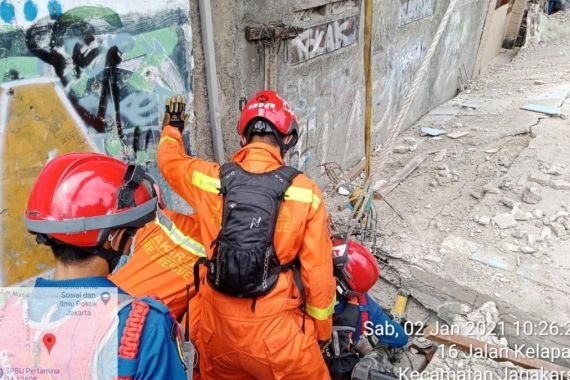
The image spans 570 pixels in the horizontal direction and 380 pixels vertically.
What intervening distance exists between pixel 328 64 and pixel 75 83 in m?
2.98

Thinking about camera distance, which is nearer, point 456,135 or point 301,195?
point 301,195

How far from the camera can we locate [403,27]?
267 inches

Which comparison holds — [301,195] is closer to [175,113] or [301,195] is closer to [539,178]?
[175,113]

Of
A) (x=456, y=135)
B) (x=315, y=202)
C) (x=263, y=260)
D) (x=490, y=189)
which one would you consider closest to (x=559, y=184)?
(x=490, y=189)

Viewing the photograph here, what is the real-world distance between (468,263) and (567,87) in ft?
22.4

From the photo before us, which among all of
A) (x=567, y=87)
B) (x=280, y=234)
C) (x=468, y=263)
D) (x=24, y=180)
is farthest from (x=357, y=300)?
(x=567, y=87)

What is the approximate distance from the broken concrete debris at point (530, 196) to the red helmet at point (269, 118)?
12.1ft

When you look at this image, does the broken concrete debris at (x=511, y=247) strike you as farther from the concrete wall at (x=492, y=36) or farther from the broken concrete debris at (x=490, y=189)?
the concrete wall at (x=492, y=36)

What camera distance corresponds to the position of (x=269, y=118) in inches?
104

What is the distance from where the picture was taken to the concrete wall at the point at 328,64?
3.87 metres

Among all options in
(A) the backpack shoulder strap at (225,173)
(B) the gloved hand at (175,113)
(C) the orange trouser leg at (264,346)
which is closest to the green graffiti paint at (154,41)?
(B) the gloved hand at (175,113)

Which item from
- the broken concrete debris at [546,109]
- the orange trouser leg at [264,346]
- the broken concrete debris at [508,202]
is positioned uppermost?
the orange trouser leg at [264,346]

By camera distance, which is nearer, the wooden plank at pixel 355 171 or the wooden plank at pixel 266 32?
the wooden plank at pixel 266 32

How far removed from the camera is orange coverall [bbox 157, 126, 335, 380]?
2.44 meters
